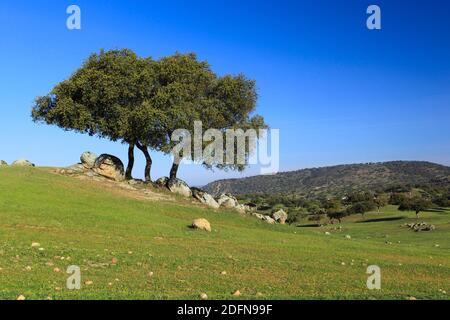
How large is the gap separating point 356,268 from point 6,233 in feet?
66.5

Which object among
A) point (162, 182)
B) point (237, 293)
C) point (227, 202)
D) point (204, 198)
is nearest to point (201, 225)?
point (204, 198)

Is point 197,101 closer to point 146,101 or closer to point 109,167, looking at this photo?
point 146,101

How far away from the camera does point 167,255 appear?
950 inches

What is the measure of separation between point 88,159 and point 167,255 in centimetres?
3430

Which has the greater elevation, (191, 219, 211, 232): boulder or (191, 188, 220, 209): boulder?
(191, 188, 220, 209): boulder

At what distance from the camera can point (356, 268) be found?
24062 millimetres

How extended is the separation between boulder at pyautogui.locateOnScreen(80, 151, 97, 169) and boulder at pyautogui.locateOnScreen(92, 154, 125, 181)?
0.71 meters

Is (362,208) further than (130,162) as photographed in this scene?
Yes

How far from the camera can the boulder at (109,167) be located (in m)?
53.3

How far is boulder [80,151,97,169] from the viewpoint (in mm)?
55000

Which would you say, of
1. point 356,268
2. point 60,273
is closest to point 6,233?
point 60,273

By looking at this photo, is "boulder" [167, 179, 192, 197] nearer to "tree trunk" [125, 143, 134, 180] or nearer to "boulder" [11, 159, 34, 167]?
"tree trunk" [125, 143, 134, 180]

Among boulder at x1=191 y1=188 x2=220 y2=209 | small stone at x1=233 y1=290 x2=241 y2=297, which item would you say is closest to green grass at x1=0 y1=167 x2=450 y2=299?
small stone at x1=233 y1=290 x2=241 y2=297
